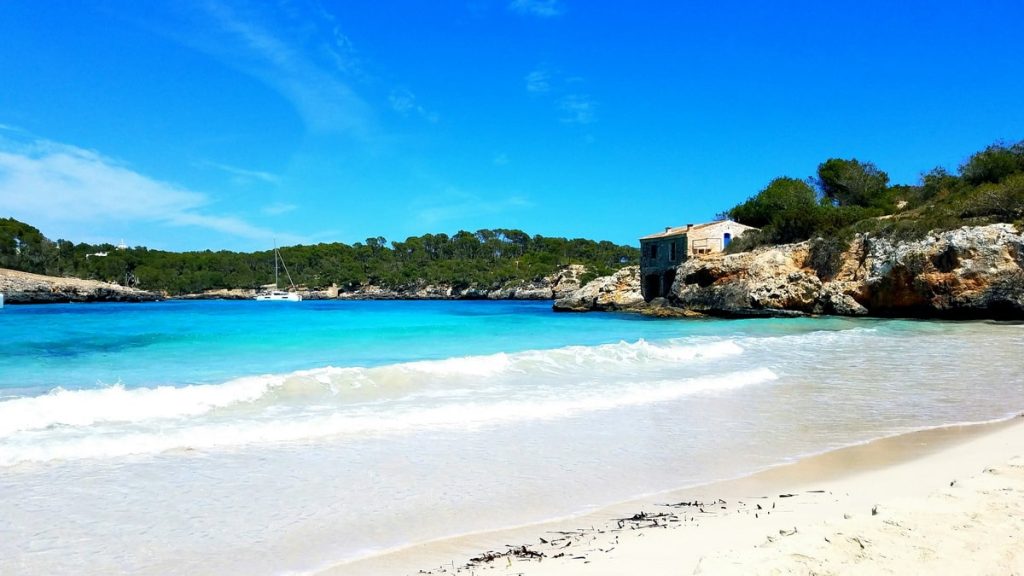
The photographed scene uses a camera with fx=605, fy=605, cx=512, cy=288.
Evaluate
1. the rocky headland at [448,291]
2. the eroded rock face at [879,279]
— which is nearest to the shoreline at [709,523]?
the eroded rock face at [879,279]

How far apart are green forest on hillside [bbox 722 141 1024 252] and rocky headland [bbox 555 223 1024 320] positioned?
1.11m

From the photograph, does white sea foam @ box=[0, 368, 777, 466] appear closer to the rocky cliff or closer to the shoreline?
the shoreline

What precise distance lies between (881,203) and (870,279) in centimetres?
1480

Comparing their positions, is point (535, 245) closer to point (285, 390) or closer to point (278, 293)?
point (278, 293)

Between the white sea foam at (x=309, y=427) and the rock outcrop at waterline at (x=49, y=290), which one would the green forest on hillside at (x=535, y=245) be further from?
the white sea foam at (x=309, y=427)

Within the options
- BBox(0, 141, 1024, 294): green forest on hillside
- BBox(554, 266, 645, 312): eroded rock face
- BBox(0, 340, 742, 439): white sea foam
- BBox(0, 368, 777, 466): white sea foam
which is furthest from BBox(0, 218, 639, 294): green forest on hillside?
BBox(0, 368, 777, 466): white sea foam

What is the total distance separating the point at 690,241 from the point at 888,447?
34.6m

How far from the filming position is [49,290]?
66562mm

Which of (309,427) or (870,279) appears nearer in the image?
(309,427)

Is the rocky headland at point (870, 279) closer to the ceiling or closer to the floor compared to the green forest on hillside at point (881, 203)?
closer to the floor

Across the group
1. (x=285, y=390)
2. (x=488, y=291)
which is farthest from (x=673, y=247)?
(x=488, y=291)

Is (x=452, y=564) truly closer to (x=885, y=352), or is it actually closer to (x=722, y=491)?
(x=722, y=491)

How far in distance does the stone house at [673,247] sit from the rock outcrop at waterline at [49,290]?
64232mm

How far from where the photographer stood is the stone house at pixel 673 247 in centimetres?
3900
